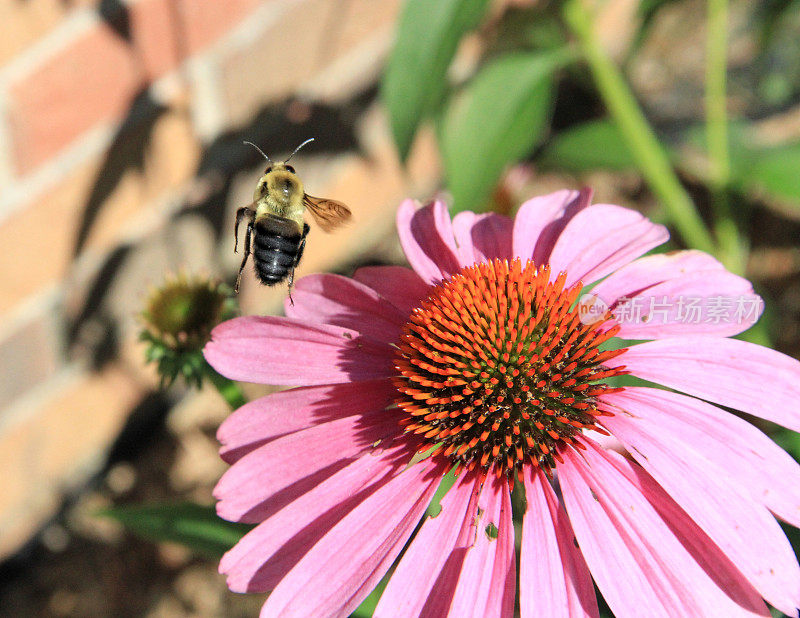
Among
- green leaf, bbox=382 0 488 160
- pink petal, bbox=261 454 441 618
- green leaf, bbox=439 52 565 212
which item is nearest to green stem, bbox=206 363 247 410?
pink petal, bbox=261 454 441 618

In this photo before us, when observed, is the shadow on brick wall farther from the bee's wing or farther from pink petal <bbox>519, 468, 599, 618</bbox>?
pink petal <bbox>519, 468, 599, 618</bbox>

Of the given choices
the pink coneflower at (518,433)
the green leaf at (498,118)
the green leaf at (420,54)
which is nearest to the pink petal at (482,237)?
the pink coneflower at (518,433)

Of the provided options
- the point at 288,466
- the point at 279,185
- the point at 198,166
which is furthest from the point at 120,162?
the point at 288,466

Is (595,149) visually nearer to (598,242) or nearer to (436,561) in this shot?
(598,242)

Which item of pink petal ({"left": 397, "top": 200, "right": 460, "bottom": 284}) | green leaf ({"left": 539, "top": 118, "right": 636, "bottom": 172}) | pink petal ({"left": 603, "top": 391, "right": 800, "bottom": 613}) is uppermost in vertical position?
green leaf ({"left": 539, "top": 118, "right": 636, "bottom": 172})

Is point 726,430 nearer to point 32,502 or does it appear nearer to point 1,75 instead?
point 1,75

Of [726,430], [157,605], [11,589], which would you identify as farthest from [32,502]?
[726,430]
